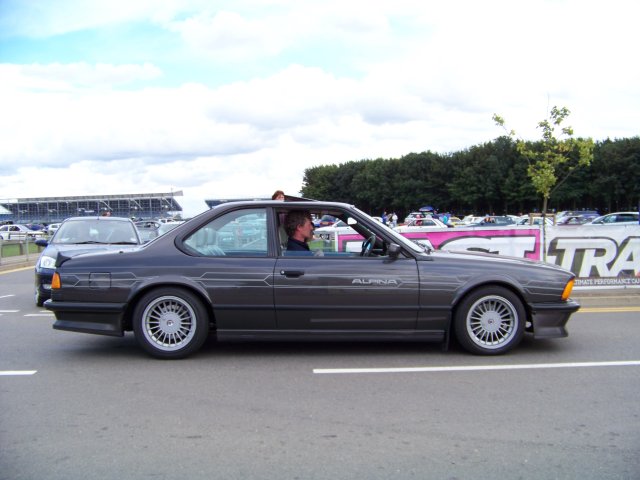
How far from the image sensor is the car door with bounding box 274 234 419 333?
5.61 meters

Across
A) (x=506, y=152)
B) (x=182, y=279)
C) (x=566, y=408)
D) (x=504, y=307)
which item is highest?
(x=506, y=152)

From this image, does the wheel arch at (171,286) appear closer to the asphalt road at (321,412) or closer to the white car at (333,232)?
the asphalt road at (321,412)

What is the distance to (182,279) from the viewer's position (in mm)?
5648

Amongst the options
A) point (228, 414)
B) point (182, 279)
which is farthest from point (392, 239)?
point (228, 414)

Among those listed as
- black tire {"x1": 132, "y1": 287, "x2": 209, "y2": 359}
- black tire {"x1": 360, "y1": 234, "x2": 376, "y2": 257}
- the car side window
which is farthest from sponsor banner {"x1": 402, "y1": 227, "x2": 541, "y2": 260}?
black tire {"x1": 132, "y1": 287, "x2": 209, "y2": 359}

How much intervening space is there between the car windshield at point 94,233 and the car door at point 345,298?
5.83 metres

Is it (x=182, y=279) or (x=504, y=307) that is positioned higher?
(x=182, y=279)

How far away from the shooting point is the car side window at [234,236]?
19.1 feet

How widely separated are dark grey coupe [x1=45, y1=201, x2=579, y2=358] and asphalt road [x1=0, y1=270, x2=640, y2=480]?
1.02 feet

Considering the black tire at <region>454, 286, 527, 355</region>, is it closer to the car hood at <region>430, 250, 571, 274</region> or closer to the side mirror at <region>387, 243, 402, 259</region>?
the car hood at <region>430, 250, 571, 274</region>

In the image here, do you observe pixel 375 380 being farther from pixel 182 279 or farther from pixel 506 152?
pixel 506 152

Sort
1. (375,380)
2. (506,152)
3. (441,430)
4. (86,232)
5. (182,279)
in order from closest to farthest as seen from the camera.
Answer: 1. (441,430)
2. (375,380)
3. (182,279)
4. (86,232)
5. (506,152)

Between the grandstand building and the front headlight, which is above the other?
the grandstand building

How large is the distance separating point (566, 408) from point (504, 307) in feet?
5.29
